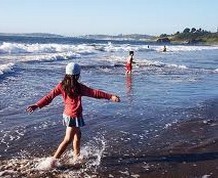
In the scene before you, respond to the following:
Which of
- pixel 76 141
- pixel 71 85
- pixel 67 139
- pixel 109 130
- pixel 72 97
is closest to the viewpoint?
pixel 71 85

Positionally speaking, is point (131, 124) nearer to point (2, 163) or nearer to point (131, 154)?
point (131, 154)

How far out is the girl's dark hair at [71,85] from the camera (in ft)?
21.9

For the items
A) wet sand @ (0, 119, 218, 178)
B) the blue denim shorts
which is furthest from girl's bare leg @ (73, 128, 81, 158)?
wet sand @ (0, 119, 218, 178)

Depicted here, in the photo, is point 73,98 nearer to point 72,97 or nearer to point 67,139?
point 72,97

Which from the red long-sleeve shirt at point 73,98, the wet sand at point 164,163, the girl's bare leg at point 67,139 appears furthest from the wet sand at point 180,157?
the red long-sleeve shirt at point 73,98

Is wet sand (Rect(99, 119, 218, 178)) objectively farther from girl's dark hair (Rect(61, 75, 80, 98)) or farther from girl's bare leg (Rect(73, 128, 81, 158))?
girl's dark hair (Rect(61, 75, 80, 98))

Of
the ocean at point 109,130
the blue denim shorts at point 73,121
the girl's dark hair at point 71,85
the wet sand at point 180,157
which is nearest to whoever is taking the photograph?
the girl's dark hair at point 71,85

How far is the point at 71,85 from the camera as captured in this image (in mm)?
6719

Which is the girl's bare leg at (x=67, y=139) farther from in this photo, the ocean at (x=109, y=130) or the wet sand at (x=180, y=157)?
the wet sand at (x=180, y=157)

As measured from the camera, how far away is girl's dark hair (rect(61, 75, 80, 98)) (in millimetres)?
6676

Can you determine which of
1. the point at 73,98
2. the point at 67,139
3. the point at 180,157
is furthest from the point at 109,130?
the point at 73,98

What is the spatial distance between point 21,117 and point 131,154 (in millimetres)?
3558

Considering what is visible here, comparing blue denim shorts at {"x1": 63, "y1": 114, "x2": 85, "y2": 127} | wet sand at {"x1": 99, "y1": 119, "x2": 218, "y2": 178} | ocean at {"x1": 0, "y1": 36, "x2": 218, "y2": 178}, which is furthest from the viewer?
ocean at {"x1": 0, "y1": 36, "x2": 218, "y2": 178}

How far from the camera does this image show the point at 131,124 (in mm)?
9898
